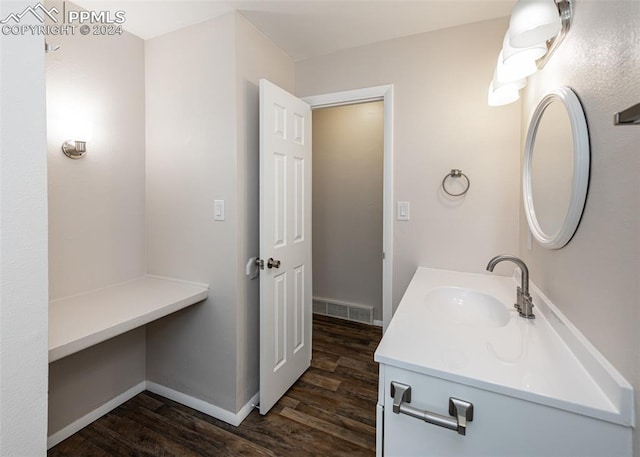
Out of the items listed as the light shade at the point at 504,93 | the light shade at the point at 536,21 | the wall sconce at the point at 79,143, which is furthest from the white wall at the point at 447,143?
the wall sconce at the point at 79,143

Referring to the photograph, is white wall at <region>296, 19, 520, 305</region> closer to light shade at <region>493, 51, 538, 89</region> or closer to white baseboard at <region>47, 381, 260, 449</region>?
light shade at <region>493, 51, 538, 89</region>

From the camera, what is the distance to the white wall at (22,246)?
0.73m

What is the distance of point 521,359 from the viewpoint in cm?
84

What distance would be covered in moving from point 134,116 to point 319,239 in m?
2.06

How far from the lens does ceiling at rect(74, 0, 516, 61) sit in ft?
5.18

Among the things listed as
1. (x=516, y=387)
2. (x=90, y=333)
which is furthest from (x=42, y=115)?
(x=516, y=387)

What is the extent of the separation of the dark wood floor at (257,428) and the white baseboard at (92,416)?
0.03m

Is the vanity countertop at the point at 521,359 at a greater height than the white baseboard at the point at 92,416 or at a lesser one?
greater

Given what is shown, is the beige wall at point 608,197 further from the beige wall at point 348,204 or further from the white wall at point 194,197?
the beige wall at point 348,204

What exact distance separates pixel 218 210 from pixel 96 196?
2.42ft

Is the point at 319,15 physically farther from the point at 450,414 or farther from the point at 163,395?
the point at 163,395

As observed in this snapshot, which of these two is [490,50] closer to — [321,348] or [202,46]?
[202,46]

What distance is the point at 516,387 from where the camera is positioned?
2.32 feet

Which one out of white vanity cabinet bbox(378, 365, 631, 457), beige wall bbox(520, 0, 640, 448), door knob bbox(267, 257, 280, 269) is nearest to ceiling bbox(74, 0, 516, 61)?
beige wall bbox(520, 0, 640, 448)
